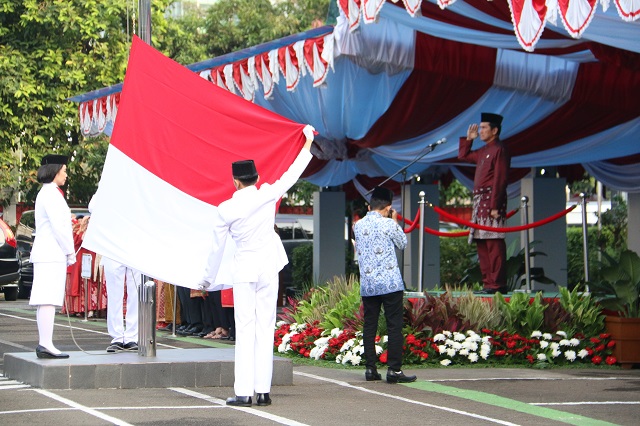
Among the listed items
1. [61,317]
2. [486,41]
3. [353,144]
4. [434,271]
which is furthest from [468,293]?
[61,317]

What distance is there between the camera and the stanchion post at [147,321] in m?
11.1

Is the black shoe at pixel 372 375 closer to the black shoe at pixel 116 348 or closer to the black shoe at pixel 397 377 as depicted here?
the black shoe at pixel 397 377

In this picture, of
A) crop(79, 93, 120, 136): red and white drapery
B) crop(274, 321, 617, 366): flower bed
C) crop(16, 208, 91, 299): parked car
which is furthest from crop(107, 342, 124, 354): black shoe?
crop(16, 208, 91, 299): parked car

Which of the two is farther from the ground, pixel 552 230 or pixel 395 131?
pixel 395 131

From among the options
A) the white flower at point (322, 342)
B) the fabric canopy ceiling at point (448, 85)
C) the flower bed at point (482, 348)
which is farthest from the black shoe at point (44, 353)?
the fabric canopy ceiling at point (448, 85)

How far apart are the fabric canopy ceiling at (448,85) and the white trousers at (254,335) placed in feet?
11.9

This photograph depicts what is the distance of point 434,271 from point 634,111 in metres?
5.43

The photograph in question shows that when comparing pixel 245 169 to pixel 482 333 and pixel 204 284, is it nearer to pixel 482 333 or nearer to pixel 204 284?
pixel 204 284

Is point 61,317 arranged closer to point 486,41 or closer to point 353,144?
point 353,144

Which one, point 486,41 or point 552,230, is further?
point 552,230

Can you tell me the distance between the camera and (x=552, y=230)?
18.6 m

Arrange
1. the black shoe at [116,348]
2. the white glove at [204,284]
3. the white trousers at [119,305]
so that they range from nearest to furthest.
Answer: the white glove at [204,284]
the black shoe at [116,348]
the white trousers at [119,305]

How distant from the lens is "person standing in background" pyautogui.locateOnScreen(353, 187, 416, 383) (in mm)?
11109

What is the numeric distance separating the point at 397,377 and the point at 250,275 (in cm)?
224
